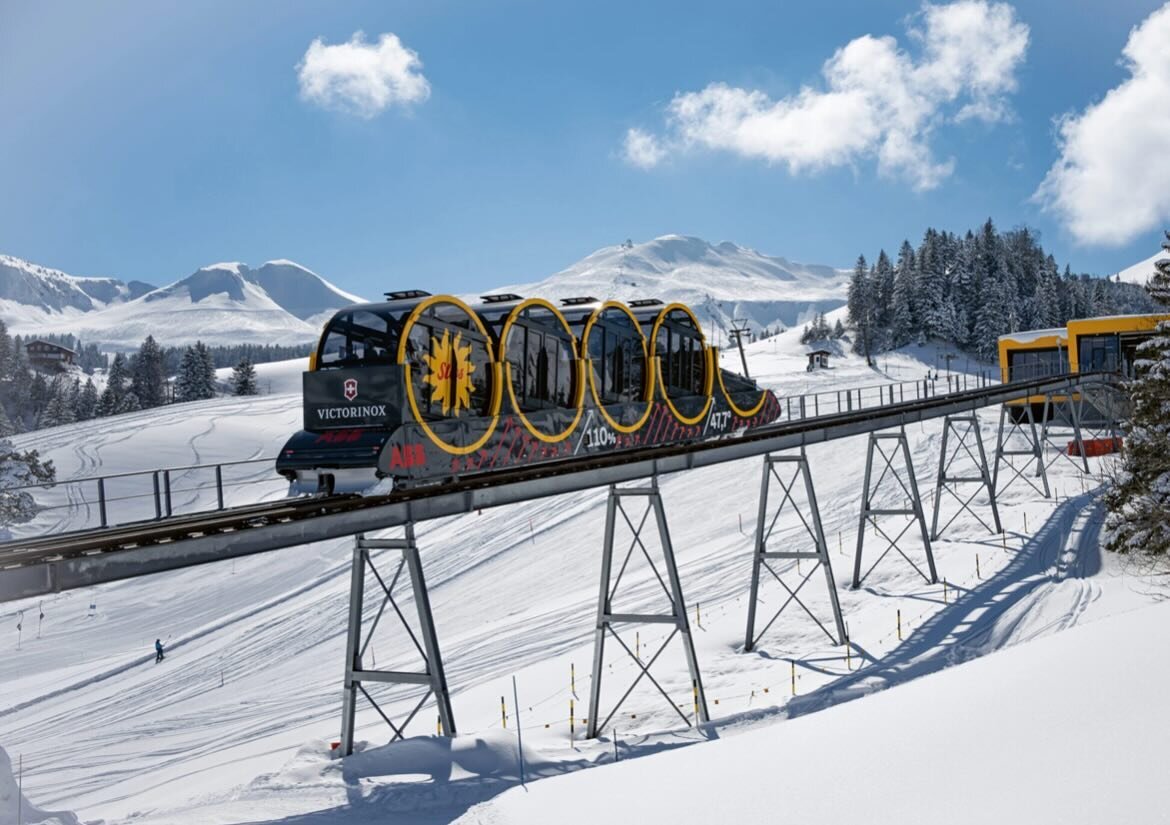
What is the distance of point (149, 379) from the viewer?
294ft

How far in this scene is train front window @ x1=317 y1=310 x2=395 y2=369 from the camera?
45.4 feet

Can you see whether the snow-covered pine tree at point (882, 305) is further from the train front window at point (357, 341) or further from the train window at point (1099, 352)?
the train front window at point (357, 341)

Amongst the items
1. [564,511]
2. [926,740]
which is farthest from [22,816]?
[564,511]

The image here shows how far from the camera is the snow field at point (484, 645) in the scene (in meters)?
15.9

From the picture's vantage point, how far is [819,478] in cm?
4166

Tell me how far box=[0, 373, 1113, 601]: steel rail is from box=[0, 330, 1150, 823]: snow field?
379 cm

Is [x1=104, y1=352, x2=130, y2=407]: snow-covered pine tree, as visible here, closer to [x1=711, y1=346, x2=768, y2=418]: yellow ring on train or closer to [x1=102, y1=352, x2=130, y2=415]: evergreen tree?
[x1=102, y1=352, x2=130, y2=415]: evergreen tree

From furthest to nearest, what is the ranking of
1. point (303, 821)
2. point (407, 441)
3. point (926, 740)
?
point (407, 441) → point (303, 821) → point (926, 740)

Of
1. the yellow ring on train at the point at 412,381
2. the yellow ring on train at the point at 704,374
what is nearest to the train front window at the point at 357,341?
the yellow ring on train at the point at 412,381

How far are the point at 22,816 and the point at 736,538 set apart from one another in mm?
27262

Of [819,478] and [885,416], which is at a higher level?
[885,416]

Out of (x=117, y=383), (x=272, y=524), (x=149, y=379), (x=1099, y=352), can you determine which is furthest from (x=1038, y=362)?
(x=149, y=379)

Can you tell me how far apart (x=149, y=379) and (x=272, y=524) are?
290 feet

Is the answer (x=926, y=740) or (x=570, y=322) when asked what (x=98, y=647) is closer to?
(x=570, y=322)
